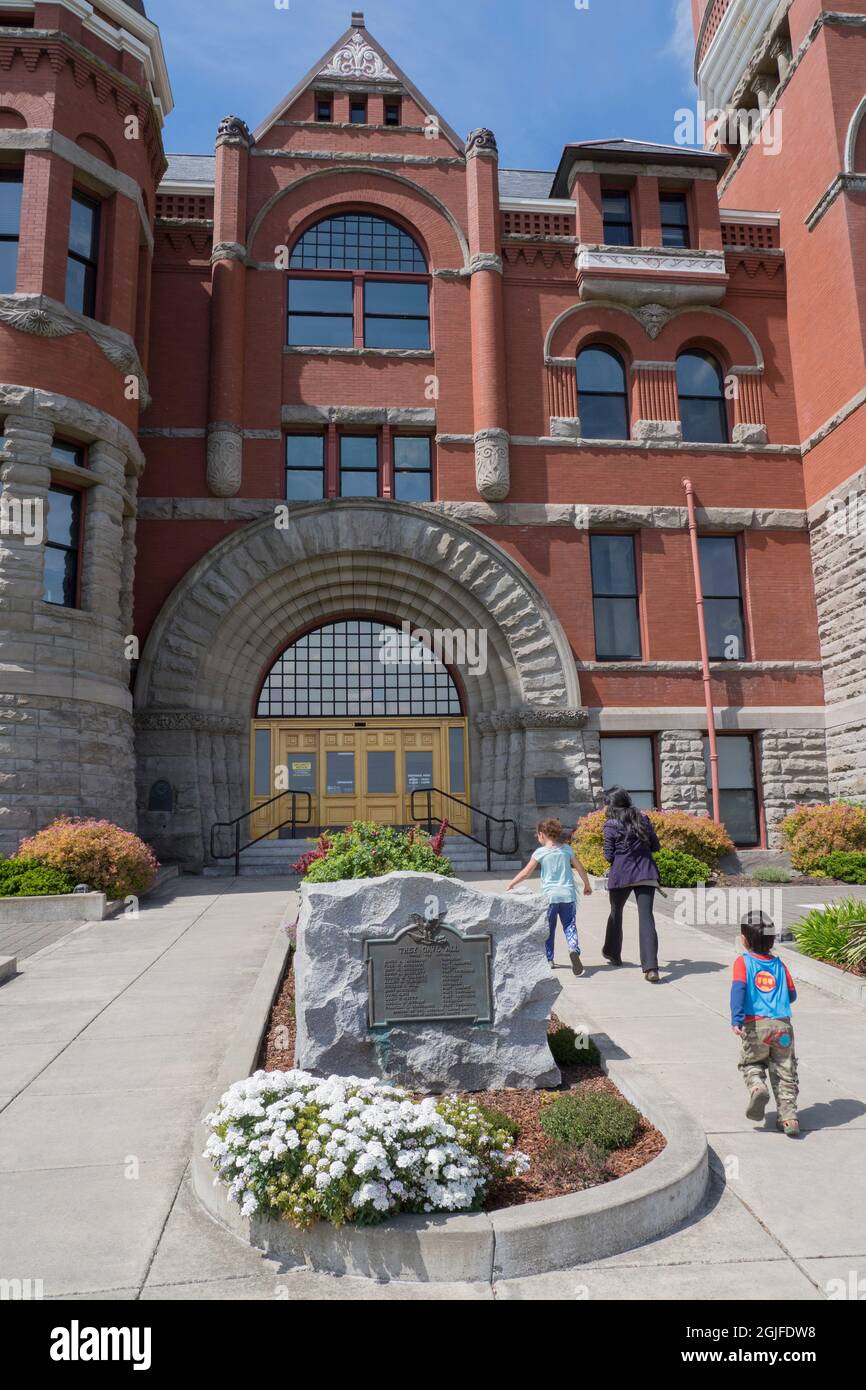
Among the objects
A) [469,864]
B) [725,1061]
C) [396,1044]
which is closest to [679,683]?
[469,864]

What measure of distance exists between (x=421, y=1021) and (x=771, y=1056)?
200cm

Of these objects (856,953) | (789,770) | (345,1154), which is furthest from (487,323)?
(345,1154)

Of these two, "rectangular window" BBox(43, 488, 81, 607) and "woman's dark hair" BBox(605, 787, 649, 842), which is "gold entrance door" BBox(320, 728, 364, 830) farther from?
"woman's dark hair" BBox(605, 787, 649, 842)

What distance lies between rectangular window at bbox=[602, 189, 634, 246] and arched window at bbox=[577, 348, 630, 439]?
2631 mm

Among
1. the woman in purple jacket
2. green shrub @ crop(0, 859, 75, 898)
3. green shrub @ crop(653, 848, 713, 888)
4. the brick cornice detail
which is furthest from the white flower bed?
the brick cornice detail

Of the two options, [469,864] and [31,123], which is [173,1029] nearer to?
[469,864]

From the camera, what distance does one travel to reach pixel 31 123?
49.3ft

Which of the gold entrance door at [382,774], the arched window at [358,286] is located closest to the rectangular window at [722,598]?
the gold entrance door at [382,774]

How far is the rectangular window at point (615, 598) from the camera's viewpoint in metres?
18.4

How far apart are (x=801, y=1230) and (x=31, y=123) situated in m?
18.5

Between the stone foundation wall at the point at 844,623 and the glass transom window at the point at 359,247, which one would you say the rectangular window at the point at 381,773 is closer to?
the stone foundation wall at the point at 844,623

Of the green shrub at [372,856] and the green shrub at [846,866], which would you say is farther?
the green shrub at [846,866]

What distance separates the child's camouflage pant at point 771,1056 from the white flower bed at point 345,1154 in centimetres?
162

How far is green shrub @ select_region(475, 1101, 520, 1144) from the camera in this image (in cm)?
428
